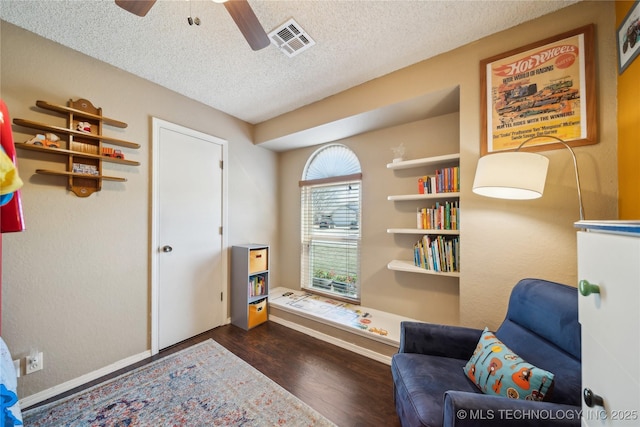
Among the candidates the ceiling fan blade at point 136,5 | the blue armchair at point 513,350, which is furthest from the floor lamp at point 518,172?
the ceiling fan blade at point 136,5

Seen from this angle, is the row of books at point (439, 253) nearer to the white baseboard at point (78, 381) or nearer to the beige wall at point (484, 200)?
the beige wall at point (484, 200)

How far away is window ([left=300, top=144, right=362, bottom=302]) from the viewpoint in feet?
9.37

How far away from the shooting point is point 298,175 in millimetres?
3367

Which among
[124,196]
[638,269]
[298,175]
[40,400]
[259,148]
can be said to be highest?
[259,148]

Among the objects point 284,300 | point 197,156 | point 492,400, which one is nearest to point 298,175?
point 197,156

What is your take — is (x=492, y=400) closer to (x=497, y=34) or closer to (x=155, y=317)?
(x=497, y=34)

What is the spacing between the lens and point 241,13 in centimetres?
123

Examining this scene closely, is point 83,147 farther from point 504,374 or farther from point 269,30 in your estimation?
point 504,374

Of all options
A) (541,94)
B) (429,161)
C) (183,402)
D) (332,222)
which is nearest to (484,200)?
(429,161)

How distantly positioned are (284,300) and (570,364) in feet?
8.33

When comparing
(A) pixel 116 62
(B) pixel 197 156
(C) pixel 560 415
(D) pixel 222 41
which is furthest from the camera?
(B) pixel 197 156

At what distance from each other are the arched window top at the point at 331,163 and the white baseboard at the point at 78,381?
2650mm

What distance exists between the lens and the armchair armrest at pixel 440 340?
143 centimetres

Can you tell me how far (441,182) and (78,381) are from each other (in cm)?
338
